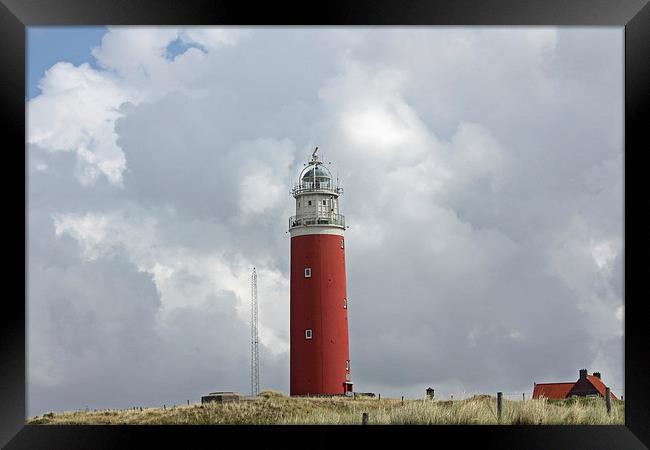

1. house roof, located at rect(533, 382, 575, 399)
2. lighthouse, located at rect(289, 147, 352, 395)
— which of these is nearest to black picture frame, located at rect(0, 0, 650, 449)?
lighthouse, located at rect(289, 147, 352, 395)

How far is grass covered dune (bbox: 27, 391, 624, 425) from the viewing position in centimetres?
1096

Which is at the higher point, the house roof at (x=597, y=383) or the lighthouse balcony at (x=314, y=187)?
the lighthouse balcony at (x=314, y=187)

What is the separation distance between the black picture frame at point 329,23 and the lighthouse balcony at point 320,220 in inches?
821

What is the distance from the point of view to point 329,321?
2723 cm

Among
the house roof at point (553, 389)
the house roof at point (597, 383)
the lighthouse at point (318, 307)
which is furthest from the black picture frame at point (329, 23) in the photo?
the house roof at point (597, 383)

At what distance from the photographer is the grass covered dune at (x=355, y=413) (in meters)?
11.0

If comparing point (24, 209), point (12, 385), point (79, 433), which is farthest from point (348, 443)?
point (24, 209)

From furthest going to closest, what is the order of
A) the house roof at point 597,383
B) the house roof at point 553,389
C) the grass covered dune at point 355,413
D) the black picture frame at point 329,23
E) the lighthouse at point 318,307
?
A: the house roof at point 597,383, the house roof at point 553,389, the lighthouse at point 318,307, the grass covered dune at point 355,413, the black picture frame at point 329,23

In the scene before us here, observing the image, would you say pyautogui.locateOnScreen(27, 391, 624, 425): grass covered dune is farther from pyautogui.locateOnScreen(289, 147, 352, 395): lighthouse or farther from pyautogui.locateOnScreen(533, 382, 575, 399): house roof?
pyautogui.locateOnScreen(533, 382, 575, 399): house roof

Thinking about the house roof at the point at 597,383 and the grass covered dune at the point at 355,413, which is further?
the house roof at the point at 597,383

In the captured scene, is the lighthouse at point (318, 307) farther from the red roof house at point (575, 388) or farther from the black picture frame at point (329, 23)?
the black picture frame at point (329, 23)

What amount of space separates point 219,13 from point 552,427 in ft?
12.8

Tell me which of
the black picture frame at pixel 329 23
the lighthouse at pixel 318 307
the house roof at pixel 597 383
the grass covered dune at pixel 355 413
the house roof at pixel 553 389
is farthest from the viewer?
the house roof at pixel 597 383

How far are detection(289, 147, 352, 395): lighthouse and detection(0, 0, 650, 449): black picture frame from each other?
1992 cm
